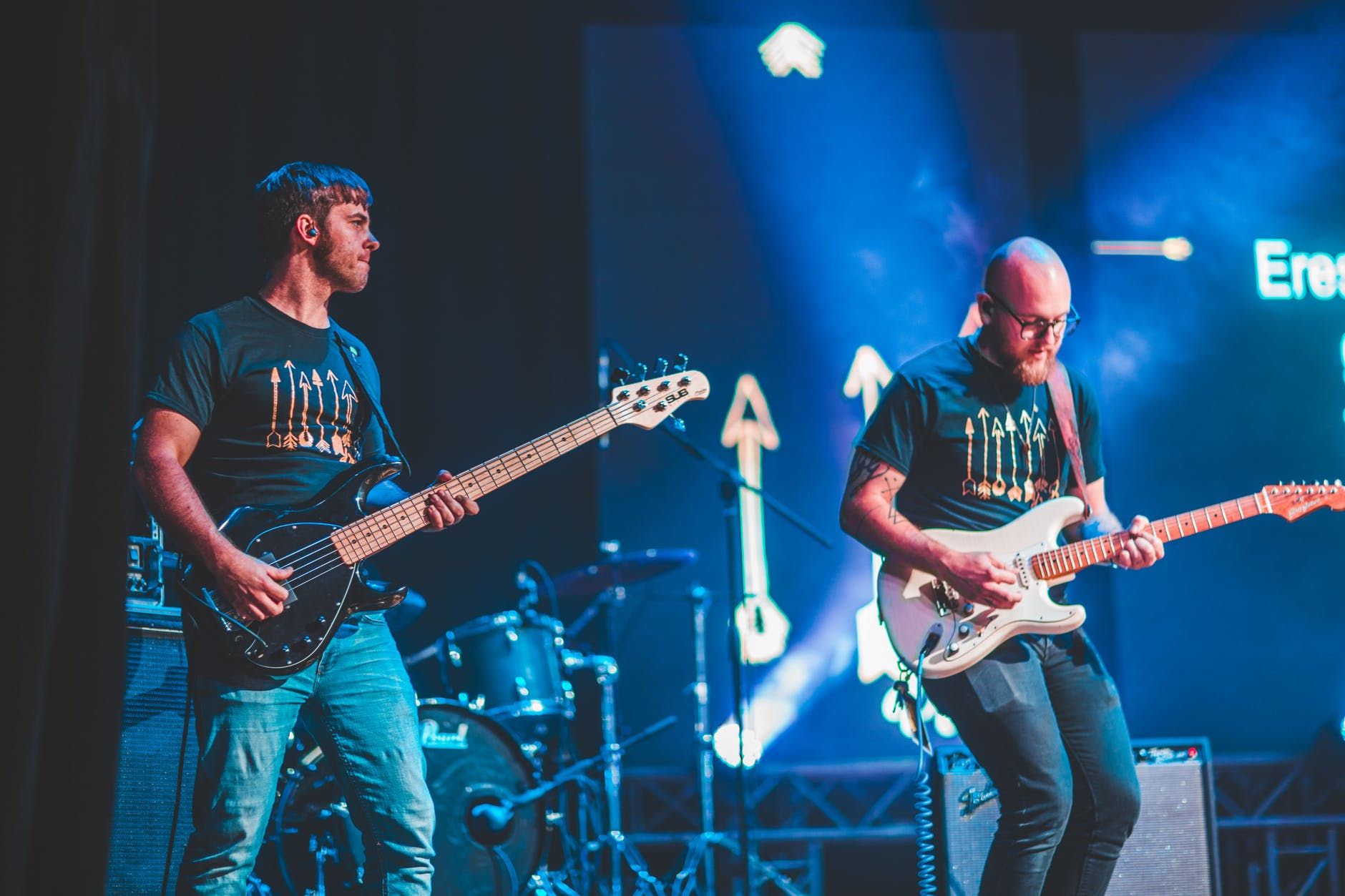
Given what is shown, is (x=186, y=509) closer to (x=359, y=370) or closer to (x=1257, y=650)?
(x=359, y=370)

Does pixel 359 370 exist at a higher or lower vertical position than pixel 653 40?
lower

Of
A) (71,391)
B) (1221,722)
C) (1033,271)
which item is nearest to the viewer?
(71,391)

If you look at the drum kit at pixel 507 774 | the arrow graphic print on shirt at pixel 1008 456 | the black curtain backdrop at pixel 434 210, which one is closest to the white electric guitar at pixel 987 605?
the arrow graphic print on shirt at pixel 1008 456

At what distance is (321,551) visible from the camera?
3217mm

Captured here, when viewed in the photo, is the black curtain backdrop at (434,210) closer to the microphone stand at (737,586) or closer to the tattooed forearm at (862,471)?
the microphone stand at (737,586)

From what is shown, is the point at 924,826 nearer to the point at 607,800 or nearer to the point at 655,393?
the point at 655,393

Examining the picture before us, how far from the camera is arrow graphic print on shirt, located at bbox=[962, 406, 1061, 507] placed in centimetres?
387

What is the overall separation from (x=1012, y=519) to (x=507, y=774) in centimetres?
241

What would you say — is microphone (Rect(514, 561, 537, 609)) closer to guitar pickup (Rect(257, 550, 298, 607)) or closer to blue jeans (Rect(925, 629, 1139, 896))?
blue jeans (Rect(925, 629, 1139, 896))

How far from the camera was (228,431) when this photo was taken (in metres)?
3.25

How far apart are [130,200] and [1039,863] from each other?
111 inches

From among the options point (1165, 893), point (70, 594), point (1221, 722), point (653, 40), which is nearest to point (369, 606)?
point (70, 594)

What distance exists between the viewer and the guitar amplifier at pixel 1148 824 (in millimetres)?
4023

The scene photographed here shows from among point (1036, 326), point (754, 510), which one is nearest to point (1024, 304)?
point (1036, 326)
